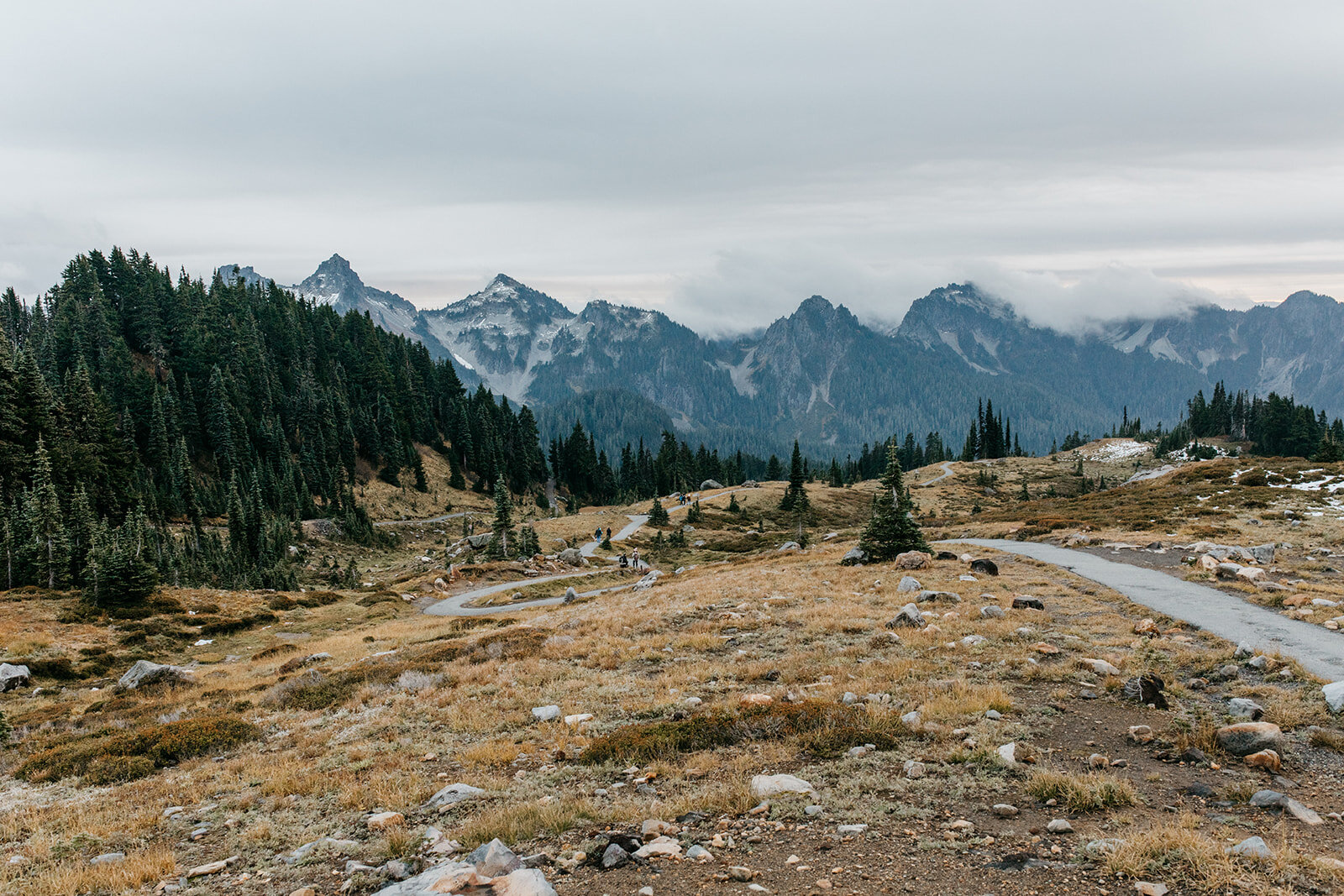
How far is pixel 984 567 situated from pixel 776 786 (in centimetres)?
2406

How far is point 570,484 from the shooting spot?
167m

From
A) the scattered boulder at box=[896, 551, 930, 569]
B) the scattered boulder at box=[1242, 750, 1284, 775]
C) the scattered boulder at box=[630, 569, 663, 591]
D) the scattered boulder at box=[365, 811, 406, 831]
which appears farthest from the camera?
the scattered boulder at box=[630, 569, 663, 591]

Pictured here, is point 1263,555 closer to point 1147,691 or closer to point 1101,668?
point 1101,668

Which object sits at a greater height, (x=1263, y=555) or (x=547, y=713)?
(x=547, y=713)

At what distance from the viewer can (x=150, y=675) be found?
86.1ft

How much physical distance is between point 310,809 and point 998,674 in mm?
13808

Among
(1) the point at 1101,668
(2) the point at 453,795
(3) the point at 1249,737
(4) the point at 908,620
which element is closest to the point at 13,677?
(2) the point at 453,795

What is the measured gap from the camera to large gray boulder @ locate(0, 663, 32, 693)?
27.2 metres

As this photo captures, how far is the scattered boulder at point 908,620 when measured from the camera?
64.0 feet

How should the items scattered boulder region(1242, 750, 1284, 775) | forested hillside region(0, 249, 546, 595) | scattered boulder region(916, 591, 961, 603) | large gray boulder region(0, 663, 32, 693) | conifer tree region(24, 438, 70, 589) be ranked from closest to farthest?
scattered boulder region(1242, 750, 1284, 775) < scattered boulder region(916, 591, 961, 603) < large gray boulder region(0, 663, 32, 693) < conifer tree region(24, 438, 70, 589) < forested hillside region(0, 249, 546, 595)

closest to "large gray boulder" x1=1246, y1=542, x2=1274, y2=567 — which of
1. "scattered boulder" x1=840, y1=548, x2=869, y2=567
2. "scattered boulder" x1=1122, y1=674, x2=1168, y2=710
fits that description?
"scattered boulder" x1=840, y1=548, x2=869, y2=567

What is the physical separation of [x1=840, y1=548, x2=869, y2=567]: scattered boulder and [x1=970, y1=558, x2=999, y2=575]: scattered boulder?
6.94m

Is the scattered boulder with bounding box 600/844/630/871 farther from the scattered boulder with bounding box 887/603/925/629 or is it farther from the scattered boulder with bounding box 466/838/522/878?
the scattered boulder with bounding box 887/603/925/629

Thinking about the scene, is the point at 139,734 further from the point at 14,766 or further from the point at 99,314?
the point at 99,314
